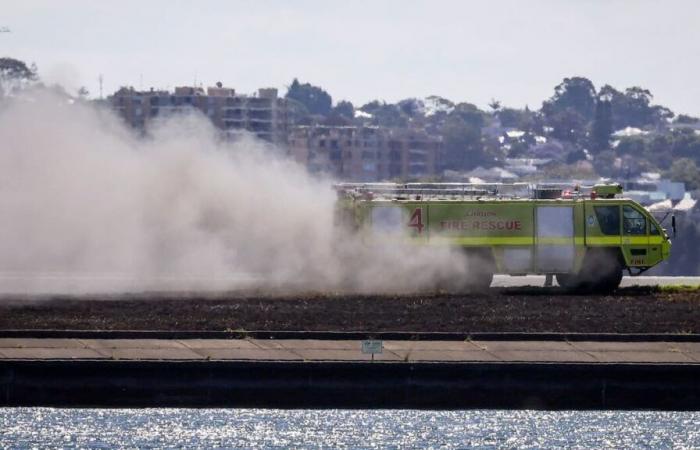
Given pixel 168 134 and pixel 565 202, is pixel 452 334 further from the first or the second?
pixel 168 134

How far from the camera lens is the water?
33.0m

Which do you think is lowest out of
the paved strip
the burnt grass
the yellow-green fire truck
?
the paved strip

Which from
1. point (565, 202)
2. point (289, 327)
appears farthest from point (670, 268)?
point (289, 327)

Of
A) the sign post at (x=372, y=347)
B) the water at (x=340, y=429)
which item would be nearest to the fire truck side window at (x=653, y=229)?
the water at (x=340, y=429)

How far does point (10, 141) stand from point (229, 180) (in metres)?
8.54

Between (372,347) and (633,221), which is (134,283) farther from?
(372,347)

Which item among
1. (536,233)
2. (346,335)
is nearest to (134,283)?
(536,233)

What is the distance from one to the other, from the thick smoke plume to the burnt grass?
3641 mm

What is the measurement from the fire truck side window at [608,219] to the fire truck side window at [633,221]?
22 cm

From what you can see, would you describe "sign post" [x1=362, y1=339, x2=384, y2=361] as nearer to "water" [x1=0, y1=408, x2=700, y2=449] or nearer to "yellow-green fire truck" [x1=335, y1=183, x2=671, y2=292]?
"water" [x1=0, y1=408, x2=700, y2=449]

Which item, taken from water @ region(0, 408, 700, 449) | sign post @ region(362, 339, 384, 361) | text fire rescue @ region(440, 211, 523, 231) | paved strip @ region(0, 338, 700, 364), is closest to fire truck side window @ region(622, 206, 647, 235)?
text fire rescue @ region(440, 211, 523, 231)

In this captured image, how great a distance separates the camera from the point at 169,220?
179ft

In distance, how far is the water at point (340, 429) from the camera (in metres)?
33.0

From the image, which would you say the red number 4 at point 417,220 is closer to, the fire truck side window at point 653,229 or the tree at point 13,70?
the fire truck side window at point 653,229
